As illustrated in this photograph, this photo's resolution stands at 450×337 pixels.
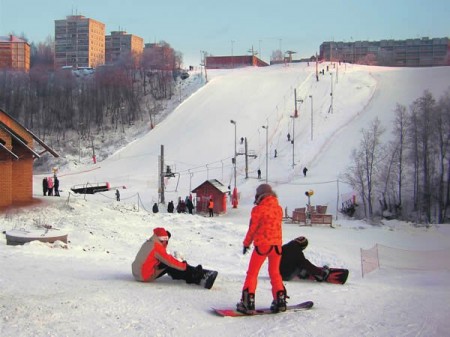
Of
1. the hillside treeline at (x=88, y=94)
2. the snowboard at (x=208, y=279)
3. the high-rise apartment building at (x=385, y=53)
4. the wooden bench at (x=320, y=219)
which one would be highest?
the high-rise apartment building at (x=385, y=53)

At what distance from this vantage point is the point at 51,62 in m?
118

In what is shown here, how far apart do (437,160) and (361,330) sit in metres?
32.4

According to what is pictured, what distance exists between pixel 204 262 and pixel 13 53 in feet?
342

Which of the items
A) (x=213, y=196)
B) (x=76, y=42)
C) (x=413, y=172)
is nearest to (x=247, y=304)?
(x=213, y=196)

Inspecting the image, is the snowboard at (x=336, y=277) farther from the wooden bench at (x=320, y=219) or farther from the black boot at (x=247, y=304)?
the wooden bench at (x=320, y=219)

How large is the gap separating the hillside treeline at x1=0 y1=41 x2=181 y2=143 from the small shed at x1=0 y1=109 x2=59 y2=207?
2206 inches

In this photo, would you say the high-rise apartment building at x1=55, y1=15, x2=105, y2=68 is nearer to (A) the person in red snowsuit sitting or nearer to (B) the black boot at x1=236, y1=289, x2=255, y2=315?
(A) the person in red snowsuit sitting

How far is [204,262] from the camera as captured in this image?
40.0 ft

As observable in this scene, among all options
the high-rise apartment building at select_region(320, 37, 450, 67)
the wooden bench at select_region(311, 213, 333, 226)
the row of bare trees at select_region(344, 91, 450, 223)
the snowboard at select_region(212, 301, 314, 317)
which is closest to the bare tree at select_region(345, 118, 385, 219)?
the row of bare trees at select_region(344, 91, 450, 223)

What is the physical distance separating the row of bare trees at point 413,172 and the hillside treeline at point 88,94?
156 feet

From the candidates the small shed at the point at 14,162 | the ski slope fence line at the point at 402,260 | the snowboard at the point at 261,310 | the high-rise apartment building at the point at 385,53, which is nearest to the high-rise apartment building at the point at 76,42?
the high-rise apartment building at the point at 385,53

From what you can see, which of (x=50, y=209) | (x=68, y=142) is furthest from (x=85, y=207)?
(x=68, y=142)

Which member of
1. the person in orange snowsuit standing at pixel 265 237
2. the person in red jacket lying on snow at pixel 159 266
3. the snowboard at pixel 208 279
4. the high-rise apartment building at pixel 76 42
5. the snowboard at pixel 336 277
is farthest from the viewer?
the high-rise apartment building at pixel 76 42

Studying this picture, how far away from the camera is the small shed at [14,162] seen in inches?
819
